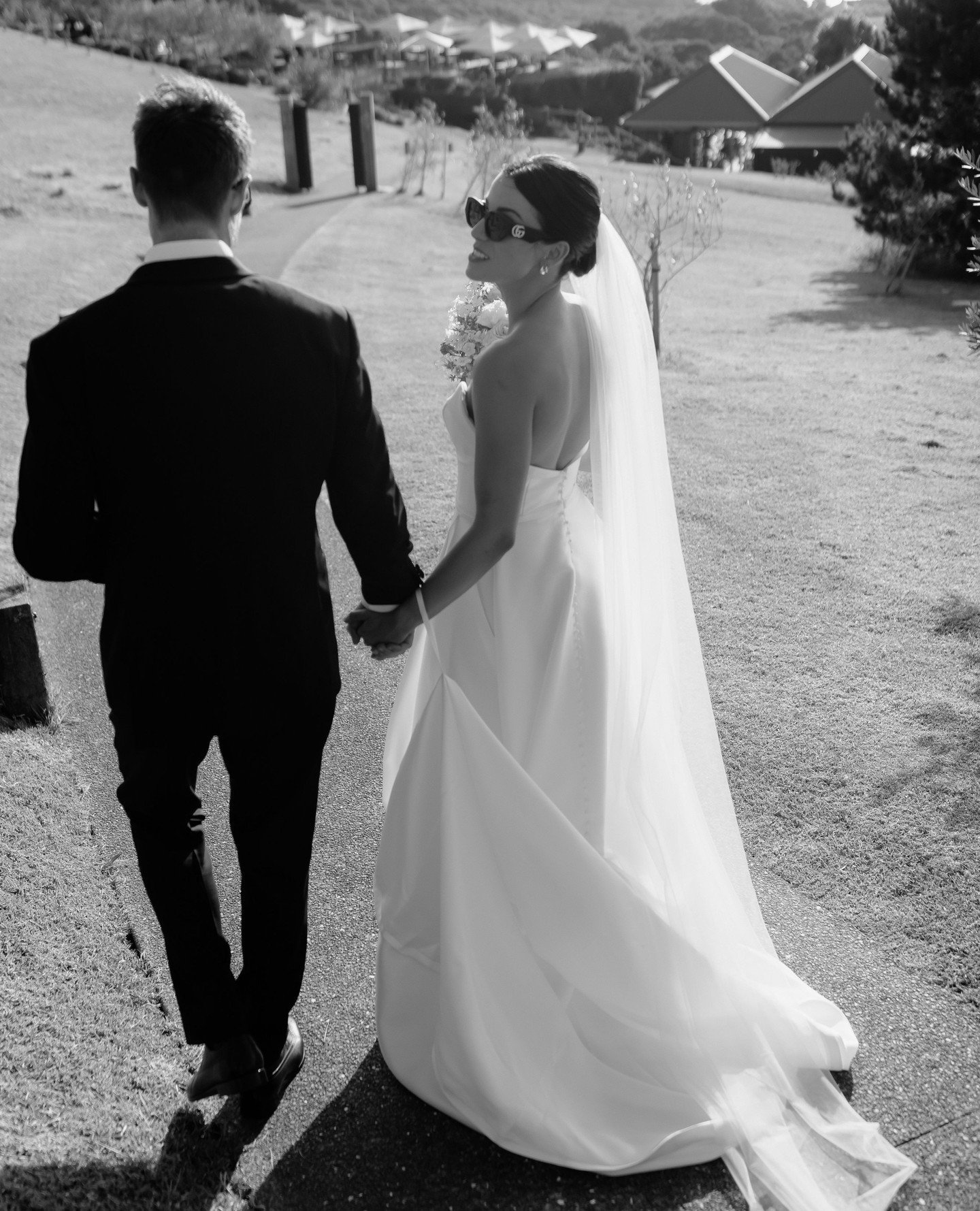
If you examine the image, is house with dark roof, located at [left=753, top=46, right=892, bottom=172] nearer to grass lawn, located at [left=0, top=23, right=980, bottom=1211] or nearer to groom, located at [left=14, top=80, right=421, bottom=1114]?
grass lawn, located at [left=0, top=23, right=980, bottom=1211]

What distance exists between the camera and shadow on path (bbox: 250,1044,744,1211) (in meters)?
2.41

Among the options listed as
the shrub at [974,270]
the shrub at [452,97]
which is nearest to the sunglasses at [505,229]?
the shrub at [974,270]

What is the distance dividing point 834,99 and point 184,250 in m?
45.0

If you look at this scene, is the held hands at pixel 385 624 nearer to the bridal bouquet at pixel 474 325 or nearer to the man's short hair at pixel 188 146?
the bridal bouquet at pixel 474 325

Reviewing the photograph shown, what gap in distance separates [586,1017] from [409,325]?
11.8 metres

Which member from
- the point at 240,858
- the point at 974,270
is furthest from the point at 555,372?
the point at 974,270

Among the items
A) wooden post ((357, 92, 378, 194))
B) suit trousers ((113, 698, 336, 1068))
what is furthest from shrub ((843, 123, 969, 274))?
suit trousers ((113, 698, 336, 1068))

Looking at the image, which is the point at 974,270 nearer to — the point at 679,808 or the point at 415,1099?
the point at 679,808

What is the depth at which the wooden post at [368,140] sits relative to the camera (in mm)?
24078

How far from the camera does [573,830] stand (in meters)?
2.62

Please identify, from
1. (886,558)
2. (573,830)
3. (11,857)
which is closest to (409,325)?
(886,558)

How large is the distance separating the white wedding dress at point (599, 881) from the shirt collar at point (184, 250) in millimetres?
816

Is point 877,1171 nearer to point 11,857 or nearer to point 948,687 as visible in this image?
point 11,857

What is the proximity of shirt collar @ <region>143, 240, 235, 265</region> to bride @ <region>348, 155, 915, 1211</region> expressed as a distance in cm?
70
